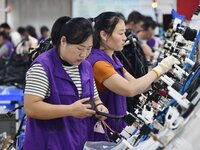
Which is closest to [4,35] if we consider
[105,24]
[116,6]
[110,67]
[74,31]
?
[116,6]

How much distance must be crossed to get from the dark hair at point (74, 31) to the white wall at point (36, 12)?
11.5 meters

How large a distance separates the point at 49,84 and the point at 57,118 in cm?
18

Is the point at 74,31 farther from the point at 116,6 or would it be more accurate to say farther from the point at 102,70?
the point at 116,6

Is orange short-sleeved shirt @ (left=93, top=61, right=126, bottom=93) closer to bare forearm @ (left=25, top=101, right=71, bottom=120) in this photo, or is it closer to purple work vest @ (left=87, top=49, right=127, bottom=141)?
purple work vest @ (left=87, top=49, right=127, bottom=141)

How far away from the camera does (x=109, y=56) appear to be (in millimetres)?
2869

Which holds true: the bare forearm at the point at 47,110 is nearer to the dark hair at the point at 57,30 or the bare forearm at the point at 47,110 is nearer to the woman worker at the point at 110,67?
the dark hair at the point at 57,30

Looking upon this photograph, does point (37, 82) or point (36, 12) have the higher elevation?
point (37, 82)

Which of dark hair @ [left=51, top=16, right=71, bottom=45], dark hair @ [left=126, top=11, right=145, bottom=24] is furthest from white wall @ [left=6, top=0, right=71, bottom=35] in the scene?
dark hair @ [left=51, top=16, right=71, bottom=45]

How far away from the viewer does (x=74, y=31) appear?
7.76ft

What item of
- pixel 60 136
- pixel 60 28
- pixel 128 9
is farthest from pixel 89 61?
pixel 128 9

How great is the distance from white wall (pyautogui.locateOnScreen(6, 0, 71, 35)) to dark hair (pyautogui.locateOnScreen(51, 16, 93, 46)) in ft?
37.7

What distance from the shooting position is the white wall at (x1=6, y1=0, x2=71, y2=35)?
14.0 metres

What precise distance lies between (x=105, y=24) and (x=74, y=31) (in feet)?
1.75

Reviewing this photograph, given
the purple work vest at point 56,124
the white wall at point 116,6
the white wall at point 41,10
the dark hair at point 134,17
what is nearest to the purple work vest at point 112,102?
the purple work vest at point 56,124
